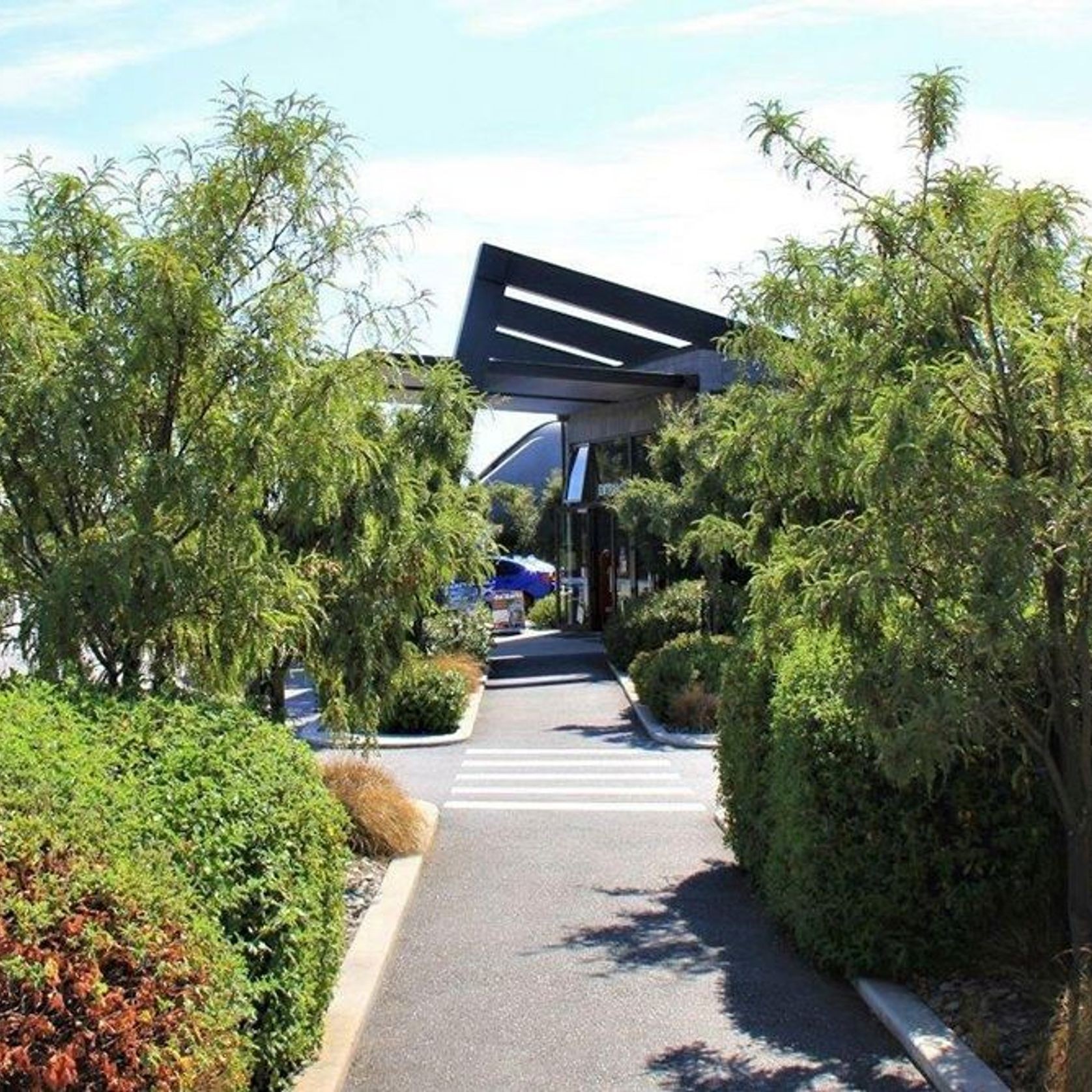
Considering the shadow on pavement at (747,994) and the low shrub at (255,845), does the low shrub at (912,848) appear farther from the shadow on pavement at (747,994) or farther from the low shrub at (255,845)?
the low shrub at (255,845)

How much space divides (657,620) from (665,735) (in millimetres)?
6528

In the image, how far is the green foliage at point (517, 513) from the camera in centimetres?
4847

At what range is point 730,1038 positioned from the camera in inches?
236

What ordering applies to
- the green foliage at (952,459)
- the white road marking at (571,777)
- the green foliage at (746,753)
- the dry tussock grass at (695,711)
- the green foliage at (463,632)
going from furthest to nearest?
the green foliage at (463,632)
the dry tussock grass at (695,711)
the white road marking at (571,777)
the green foliage at (746,753)
the green foliage at (952,459)

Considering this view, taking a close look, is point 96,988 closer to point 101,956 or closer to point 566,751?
point 101,956

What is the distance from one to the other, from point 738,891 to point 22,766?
5.57m

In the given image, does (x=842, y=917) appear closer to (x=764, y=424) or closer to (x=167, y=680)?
(x=764, y=424)

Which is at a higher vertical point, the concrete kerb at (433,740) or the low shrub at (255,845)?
the low shrub at (255,845)

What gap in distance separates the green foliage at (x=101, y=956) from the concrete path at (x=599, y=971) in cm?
183

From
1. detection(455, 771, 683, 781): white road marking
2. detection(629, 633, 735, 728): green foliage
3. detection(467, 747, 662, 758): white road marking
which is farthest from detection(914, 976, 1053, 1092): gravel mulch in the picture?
detection(629, 633, 735, 728): green foliage

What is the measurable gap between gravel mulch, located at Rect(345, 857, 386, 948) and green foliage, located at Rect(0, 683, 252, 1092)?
11.1 ft

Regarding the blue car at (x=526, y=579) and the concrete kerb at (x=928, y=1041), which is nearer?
the concrete kerb at (x=928, y=1041)

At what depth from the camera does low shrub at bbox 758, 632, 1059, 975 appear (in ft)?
20.7

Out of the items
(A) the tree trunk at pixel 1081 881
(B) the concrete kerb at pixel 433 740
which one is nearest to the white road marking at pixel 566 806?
(B) the concrete kerb at pixel 433 740
